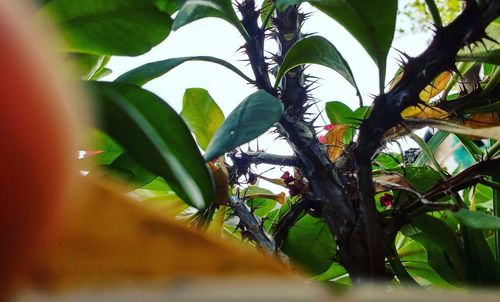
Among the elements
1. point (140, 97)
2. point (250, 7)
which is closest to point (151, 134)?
point (140, 97)

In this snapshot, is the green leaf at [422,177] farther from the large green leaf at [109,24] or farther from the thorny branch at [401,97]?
the large green leaf at [109,24]

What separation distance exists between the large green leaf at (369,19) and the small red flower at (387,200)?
0.75 feet

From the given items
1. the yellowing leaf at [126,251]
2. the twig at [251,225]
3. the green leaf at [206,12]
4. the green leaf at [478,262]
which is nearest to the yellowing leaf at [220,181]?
the twig at [251,225]

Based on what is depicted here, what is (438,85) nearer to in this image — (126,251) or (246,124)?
(246,124)

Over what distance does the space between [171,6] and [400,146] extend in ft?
0.94

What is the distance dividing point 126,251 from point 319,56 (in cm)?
37

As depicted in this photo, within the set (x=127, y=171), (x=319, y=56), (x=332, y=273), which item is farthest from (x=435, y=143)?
(x=127, y=171)

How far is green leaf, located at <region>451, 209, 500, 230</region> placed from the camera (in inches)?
16.3

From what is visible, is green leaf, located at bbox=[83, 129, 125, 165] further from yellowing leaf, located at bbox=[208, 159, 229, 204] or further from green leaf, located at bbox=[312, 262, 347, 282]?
green leaf, located at bbox=[312, 262, 347, 282]

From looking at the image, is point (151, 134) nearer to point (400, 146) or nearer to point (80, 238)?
A: point (80, 238)

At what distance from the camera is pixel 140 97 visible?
37cm

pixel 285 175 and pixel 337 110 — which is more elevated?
pixel 337 110

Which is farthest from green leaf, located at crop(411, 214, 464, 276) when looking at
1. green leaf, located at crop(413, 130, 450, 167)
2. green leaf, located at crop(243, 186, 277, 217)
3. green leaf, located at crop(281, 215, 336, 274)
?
green leaf, located at crop(243, 186, 277, 217)

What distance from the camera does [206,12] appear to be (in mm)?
473
